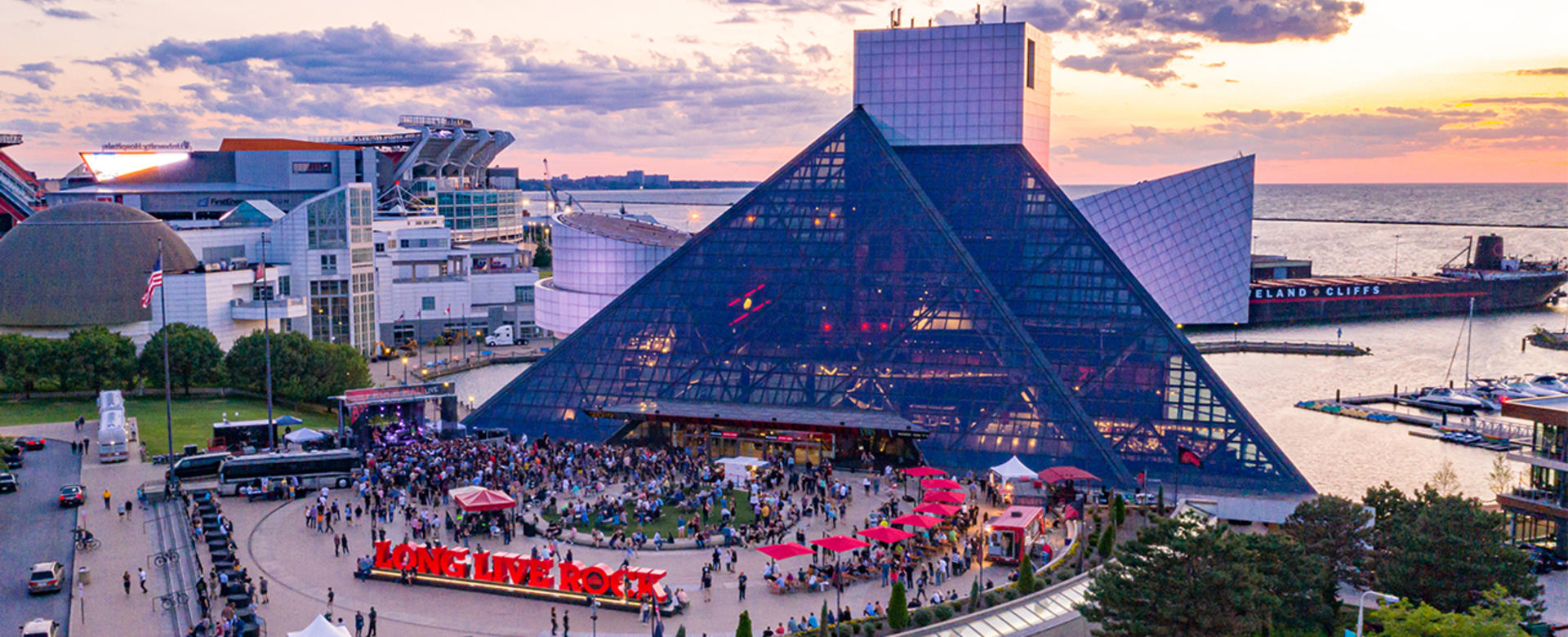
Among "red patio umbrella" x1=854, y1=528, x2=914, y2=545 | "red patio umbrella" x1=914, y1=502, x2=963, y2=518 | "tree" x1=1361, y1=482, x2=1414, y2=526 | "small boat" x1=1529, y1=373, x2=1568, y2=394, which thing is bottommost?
"red patio umbrella" x1=854, y1=528, x2=914, y2=545

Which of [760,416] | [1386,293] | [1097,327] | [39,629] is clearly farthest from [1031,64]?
[1386,293]

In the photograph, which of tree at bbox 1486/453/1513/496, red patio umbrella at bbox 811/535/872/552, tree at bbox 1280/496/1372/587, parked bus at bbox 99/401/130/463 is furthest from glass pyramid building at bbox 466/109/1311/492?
parked bus at bbox 99/401/130/463

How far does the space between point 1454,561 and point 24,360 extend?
66699 millimetres

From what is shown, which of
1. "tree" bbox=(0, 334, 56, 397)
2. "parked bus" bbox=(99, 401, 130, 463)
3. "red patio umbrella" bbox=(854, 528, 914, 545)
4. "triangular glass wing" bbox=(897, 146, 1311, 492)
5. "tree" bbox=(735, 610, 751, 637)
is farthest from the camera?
"tree" bbox=(0, 334, 56, 397)

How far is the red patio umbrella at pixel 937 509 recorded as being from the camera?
41562 mm

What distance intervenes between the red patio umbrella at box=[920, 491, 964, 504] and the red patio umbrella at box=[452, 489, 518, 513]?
1422 cm

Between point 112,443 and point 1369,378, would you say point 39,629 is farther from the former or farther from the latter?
point 1369,378

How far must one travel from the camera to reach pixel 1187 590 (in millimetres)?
29469

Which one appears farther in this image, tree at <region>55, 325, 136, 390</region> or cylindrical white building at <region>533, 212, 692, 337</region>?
cylindrical white building at <region>533, 212, 692, 337</region>

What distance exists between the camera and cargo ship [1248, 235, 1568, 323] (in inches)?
5261

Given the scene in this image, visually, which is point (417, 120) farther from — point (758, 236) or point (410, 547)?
point (410, 547)

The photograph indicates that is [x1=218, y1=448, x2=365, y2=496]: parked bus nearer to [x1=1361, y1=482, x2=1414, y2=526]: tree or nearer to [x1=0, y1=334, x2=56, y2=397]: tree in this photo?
[x1=0, y1=334, x2=56, y2=397]: tree

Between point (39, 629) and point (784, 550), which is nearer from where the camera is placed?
point (39, 629)

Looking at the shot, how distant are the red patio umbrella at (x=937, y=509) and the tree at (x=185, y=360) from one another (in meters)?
45.4
